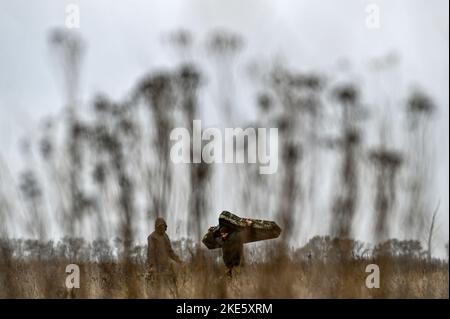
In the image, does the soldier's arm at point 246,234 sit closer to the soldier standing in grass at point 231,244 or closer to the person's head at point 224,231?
the soldier standing in grass at point 231,244

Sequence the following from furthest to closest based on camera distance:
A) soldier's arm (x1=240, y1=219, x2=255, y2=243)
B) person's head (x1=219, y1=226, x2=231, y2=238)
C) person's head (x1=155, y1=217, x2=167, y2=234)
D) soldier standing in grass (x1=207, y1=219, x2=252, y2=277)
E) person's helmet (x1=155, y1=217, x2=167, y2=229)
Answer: person's head (x1=219, y1=226, x2=231, y2=238)
soldier standing in grass (x1=207, y1=219, x2=252, y2=277)
soldier's arm (x1=240, y1=219, x2=255, y2=243)
person's head (x1=155, y1=217, x2=167, y2=234)
person's helmet (x1=155, y1=217, x2=167, y2=229)

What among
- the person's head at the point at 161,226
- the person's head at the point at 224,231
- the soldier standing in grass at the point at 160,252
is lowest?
the soldier standing in grass at the point at 160,252

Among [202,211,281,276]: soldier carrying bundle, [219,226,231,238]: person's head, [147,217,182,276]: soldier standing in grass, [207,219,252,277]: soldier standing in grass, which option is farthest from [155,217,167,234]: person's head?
[219,226,231,238]: person's head

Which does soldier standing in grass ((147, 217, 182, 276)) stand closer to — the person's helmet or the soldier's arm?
the person's helmet

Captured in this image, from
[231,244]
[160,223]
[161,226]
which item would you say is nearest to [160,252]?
[161,226]

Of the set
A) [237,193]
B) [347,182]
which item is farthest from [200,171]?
[347,182]

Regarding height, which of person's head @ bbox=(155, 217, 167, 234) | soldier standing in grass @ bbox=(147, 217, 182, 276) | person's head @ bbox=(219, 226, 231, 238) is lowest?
soldier standing in grass @ bbox=(147, 217, 182, 276)

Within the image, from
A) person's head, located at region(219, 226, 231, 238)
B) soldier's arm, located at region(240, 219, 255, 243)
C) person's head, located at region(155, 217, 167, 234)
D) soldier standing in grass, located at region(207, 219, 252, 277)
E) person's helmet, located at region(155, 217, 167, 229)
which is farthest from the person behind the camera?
person's head, located at region(219, 226, 231, 238)

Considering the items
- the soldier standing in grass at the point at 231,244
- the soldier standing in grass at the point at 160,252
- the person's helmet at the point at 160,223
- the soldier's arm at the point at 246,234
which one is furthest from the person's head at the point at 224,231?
the person's helmet at the point at 160,223

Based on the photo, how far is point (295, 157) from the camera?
674 cm

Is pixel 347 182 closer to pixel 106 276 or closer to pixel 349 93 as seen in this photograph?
pixel 349 93

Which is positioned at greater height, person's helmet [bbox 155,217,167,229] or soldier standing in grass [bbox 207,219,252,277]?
person's helmet [bbox 155,217,167,229]

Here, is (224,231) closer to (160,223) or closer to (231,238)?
(231,238)
